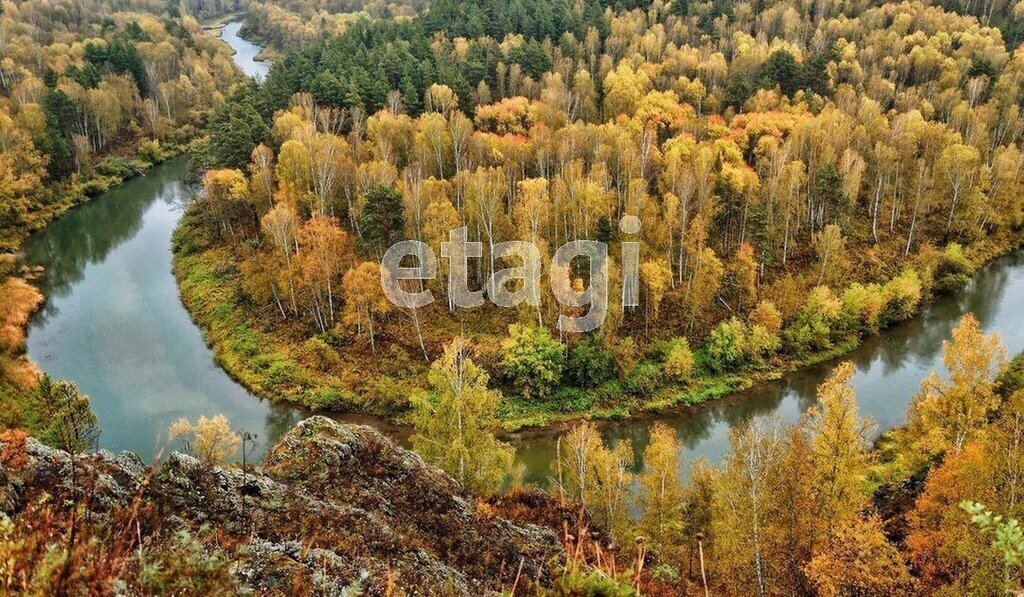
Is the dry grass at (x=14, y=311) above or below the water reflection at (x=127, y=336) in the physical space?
above

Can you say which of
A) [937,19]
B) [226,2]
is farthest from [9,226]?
[226,2]

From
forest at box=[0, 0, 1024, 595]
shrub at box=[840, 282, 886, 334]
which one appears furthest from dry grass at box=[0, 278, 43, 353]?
shrub at box=[840, 282, 886, 334]

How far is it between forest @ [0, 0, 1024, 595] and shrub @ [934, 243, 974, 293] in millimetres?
234

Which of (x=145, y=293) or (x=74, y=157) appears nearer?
(x=145, y=293)

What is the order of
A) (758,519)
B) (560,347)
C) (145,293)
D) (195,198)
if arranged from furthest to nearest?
(195,198), (145,293), (560,347), (758,519)

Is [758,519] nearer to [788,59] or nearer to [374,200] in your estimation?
[374,200]

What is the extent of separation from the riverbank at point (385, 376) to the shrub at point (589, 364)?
0.51 metres

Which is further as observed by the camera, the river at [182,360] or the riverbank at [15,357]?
the river at [182,360]

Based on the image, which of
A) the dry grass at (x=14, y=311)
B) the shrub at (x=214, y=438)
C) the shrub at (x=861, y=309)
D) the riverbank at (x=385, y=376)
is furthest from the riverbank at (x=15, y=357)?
the shrub at (x=861, y=309)

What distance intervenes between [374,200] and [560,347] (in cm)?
1514

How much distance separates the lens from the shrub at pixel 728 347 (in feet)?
131

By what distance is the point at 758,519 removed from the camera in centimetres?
2100

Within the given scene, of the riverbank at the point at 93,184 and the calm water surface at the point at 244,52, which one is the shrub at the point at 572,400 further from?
the calm water surface at the point at 244,52

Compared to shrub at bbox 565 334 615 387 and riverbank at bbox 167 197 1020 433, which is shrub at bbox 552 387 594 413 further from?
shrub at bbox 565 334 615 387
